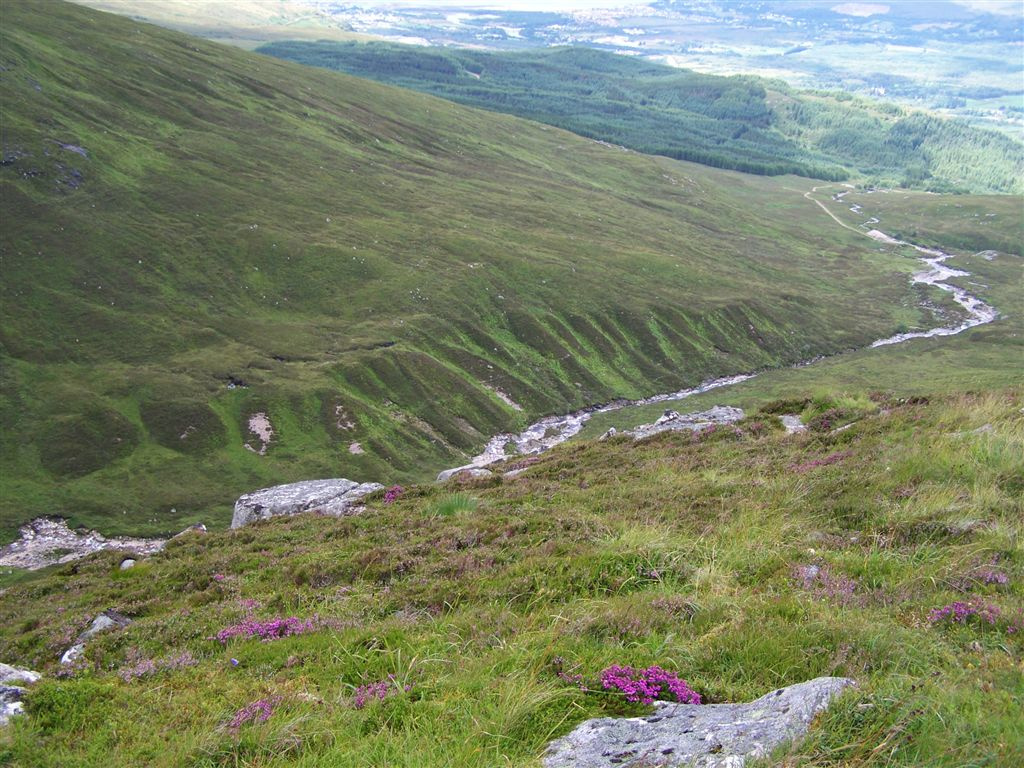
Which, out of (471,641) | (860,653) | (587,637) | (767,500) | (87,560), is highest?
(860,653)

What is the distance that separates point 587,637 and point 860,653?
415cm

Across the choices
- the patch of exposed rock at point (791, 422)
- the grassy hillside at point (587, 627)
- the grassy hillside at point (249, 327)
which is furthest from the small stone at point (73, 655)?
the grassy hillside at point (249, 327)

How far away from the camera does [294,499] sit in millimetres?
49062

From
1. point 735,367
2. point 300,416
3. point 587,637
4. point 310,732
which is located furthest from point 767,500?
point 735,367

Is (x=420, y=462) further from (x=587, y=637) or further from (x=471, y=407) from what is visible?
(x=587, y=637)

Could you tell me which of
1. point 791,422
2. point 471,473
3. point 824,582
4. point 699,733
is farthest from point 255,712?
point 471,473

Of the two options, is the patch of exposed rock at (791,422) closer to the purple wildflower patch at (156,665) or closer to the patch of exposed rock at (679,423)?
the patch of exposed rock at (679,423)

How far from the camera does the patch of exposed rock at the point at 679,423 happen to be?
48781 millimetres

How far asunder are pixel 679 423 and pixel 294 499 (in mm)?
29812

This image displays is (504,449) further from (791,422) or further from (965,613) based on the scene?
(965,613)

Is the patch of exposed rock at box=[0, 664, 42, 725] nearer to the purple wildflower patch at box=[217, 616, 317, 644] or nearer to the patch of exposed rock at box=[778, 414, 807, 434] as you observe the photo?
the purple wildflower patch at box=[217, 616, 317, 644]

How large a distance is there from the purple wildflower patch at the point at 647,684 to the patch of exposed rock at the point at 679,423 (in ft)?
119

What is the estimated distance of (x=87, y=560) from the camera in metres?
41.9

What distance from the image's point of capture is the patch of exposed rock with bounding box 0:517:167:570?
80.8 meters
